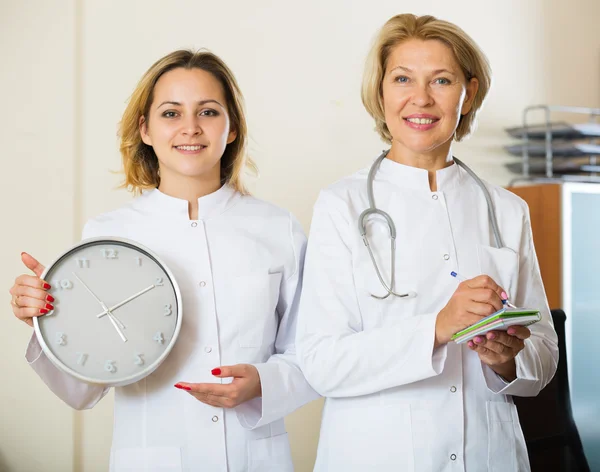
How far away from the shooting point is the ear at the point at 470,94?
1.50 m

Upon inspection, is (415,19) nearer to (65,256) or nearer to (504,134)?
(65,256)

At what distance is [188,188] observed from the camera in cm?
160

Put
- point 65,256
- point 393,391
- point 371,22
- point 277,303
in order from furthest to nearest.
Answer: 1. point 371,22
2. point 277,303
3. point 65,256
4. point 393,391

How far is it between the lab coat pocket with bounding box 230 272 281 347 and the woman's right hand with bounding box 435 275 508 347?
44cm

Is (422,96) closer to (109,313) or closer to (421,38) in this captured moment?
(421,38)

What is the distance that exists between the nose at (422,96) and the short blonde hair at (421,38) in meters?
0.10

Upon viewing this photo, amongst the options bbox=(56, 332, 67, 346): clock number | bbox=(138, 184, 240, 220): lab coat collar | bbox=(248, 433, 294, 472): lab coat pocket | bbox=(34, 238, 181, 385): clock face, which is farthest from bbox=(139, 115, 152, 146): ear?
bbox=(248, 433, 294, 472): lab coat pocket

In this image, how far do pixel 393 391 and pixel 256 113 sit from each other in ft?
5.38

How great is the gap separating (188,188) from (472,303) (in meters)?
0.72

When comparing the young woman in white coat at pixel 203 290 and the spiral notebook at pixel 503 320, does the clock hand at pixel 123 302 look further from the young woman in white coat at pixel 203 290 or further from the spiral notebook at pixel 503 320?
the spiral notebook at pixel 503 320

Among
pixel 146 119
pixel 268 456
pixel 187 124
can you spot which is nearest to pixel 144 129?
pixel 146 119

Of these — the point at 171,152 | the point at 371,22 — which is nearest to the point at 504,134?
the point at 371,22

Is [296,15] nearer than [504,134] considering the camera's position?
Yes

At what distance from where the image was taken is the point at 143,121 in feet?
5.36
